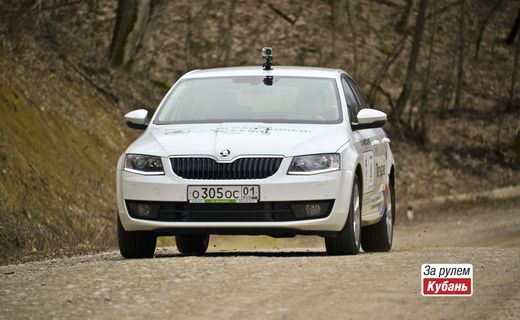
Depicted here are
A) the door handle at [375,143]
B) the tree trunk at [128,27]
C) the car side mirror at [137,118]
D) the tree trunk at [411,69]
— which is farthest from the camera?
the tree trunk at [411,69]

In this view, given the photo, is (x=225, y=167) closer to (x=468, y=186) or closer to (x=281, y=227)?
(x=281, y=227)

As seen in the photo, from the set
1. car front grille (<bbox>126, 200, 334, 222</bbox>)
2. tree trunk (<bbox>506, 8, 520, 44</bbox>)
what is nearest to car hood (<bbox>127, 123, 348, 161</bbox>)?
car front grille (<bbox>126, 200, 334, 222</bbox>)

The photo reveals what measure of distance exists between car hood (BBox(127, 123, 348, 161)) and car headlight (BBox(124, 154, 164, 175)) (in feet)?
0.17

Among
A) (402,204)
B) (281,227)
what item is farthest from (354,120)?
(402,204)

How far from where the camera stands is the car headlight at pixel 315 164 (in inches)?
440

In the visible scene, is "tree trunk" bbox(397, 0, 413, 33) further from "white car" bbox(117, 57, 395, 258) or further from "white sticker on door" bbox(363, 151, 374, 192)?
"white car" bbox(117, 57, 395, 258)

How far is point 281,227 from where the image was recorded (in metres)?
11.2

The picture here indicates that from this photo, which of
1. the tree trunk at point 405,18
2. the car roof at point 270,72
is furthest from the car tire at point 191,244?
the tree trunk at point 405,18

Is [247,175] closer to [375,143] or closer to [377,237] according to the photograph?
[375,143]

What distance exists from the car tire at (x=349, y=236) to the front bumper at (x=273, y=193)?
0.12 m

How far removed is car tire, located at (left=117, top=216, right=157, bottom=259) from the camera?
11.7 m

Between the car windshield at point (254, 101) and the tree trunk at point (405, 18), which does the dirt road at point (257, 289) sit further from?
the tree trunk at point (405, 18)

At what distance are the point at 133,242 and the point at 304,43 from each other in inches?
1095

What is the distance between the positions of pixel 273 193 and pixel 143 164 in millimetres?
1156
